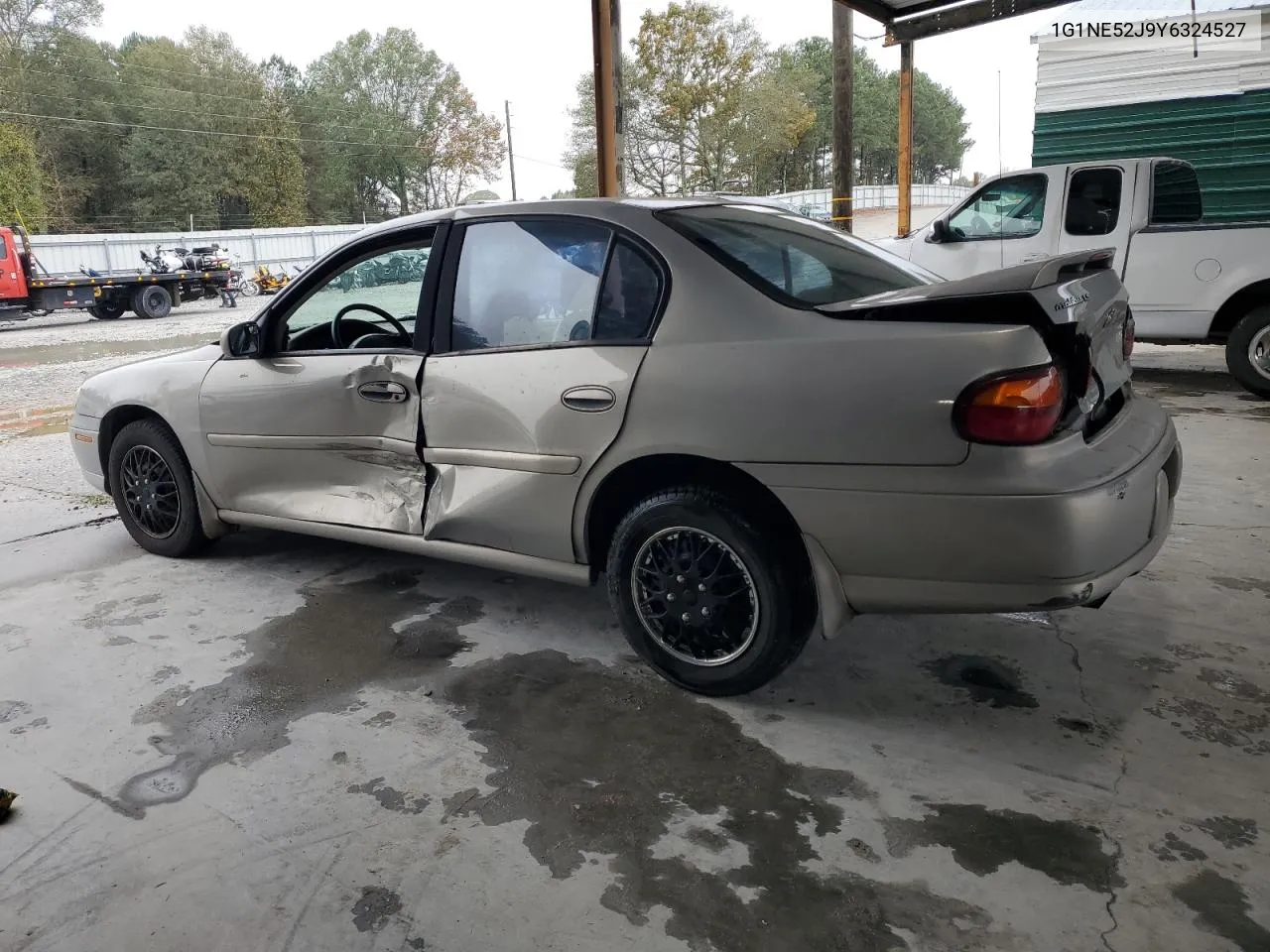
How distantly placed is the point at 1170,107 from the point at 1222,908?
13.2m

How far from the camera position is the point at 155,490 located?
4.39 metres

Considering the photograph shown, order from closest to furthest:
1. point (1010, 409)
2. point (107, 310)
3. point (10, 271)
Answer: point (1010, 409)
point (10, 271)
point (107, 310)

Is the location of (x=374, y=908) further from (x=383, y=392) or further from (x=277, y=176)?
(x=277, y=176)

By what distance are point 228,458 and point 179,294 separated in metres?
21.9

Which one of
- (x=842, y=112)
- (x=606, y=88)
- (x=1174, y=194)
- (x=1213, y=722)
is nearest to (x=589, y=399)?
(x=1213, y=722)

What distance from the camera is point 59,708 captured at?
3.02 m

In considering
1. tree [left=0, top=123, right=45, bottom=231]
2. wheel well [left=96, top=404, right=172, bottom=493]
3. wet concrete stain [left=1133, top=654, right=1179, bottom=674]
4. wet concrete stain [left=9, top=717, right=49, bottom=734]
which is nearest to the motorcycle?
tree [left=0, top=123, right=45, bottom=231]

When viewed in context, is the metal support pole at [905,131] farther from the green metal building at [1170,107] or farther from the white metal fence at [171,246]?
the white metal fence at [171,246]

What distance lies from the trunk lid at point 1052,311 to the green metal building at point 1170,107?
11589mm

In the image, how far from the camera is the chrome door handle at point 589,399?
2883 mm

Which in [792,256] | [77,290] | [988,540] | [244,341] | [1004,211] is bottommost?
[988,540]

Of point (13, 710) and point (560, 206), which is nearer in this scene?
point (13, 710)

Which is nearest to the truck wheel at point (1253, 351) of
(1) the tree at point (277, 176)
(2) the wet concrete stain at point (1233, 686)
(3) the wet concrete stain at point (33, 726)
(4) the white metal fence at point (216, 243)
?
(2) the wet concrete stain at point (1233, 686)

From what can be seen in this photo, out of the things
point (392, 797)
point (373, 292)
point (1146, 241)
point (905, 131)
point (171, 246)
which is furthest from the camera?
point (171, 246)
